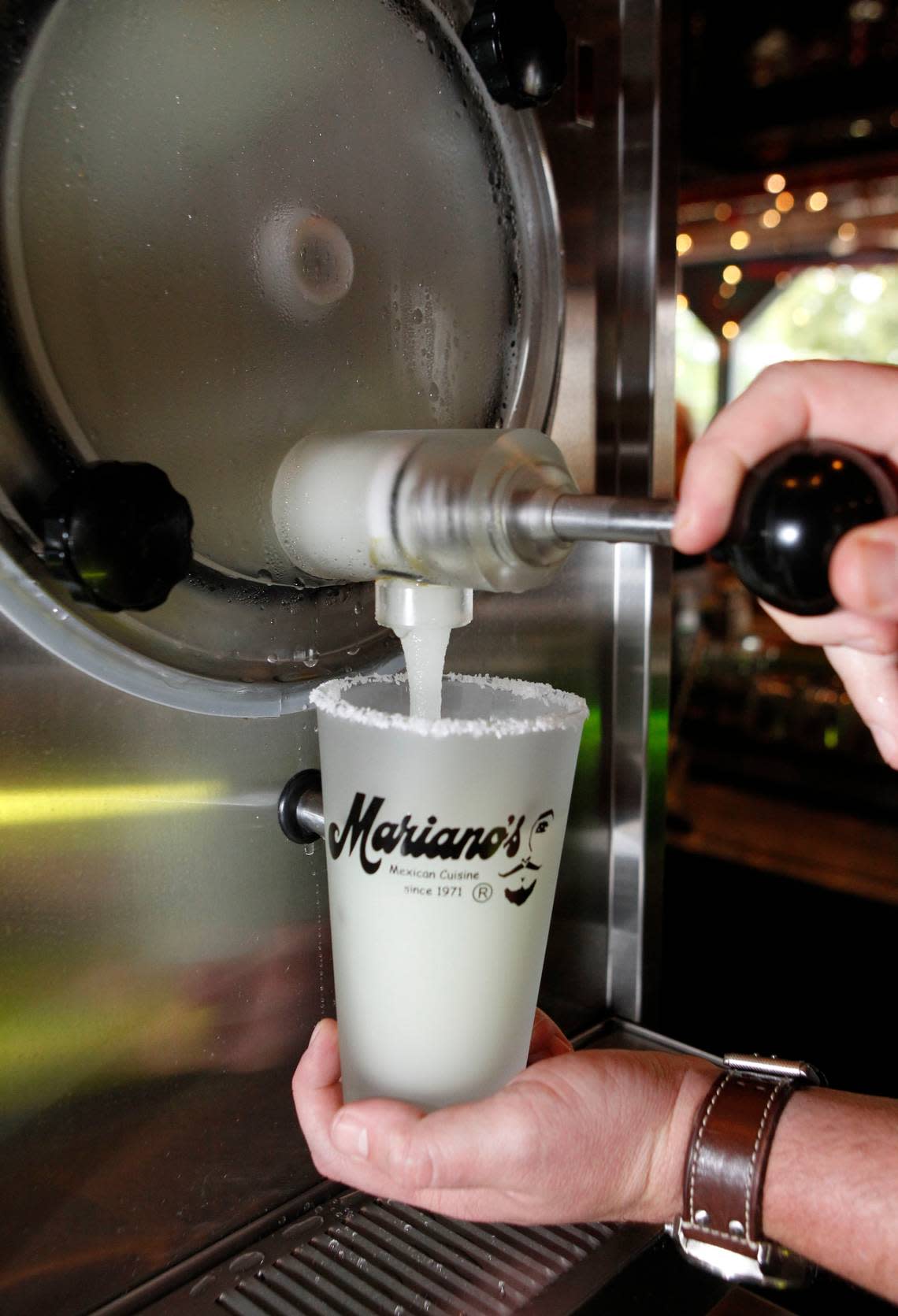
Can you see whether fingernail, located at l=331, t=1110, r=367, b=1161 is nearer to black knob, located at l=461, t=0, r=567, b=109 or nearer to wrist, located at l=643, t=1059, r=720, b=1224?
wrist, located at l=643, t=1059, r=720, b=1224

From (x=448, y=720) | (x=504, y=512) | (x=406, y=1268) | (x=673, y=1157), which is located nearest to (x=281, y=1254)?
(x=406, y=1268)

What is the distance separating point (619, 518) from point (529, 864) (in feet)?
0.56

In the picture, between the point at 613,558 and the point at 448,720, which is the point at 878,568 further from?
the point at 613,558

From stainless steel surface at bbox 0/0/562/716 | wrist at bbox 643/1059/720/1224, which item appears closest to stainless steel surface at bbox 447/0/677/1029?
stainless steel surface at bbox 0/0/562/716

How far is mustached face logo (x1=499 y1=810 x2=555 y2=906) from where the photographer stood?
0.49 metres

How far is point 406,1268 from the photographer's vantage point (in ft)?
1.85

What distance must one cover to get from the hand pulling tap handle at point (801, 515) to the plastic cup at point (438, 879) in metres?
0.14

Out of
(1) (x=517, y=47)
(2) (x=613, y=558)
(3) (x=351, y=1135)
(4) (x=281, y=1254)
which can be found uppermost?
(1) (x=517, y=47)

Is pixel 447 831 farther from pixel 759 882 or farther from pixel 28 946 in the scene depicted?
pixel 759 882

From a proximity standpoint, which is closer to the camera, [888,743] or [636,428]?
[888,743]

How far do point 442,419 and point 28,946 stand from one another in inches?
14.0

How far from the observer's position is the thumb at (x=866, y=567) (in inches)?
14.0

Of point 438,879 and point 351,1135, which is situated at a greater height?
point 438,879

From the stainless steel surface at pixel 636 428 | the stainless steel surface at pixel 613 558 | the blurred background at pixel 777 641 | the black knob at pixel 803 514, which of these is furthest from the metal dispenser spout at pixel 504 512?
the blurred background at pixel 777 641
